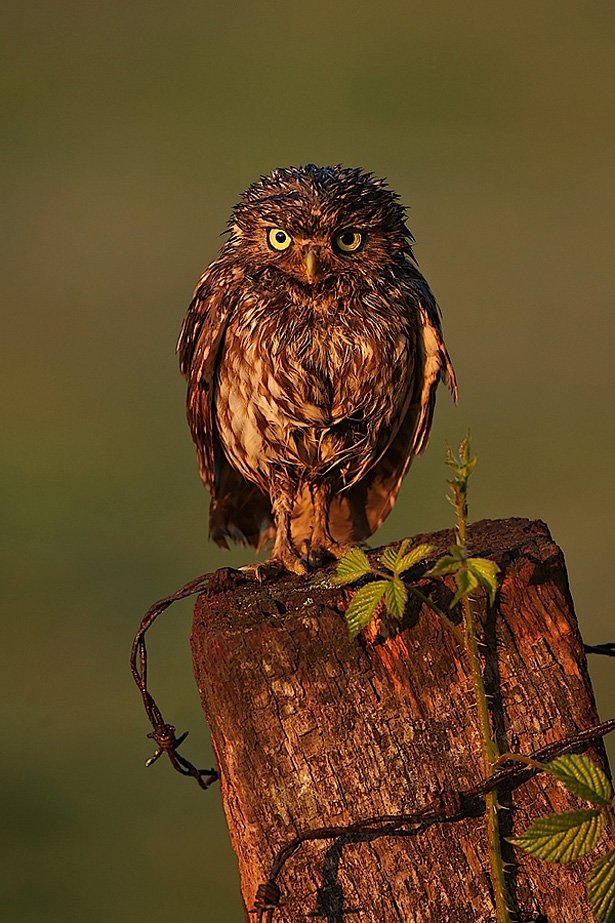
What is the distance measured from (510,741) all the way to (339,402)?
2169 millimetres

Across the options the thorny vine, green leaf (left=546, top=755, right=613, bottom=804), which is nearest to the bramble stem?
the thorny vine

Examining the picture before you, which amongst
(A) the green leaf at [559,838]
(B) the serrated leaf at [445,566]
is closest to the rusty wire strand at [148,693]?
(B) the serrated leaf at [445,566]

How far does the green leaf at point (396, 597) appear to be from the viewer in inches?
102

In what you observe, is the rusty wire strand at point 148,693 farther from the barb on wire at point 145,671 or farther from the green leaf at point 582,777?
the green leaf at point 582,777

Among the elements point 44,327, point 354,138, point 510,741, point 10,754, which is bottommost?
point 510,741

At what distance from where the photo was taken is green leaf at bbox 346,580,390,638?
8.61ft

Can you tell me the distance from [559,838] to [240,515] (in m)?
3.14

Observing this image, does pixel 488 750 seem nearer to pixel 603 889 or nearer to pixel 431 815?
pixel 431 815

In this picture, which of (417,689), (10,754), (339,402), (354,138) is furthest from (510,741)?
(354,138)

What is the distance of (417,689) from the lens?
8.82ft

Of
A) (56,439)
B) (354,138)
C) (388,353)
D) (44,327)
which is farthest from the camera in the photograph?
(354,138)

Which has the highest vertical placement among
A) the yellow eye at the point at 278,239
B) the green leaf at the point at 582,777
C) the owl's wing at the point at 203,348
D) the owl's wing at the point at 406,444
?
the yellow eye at the point at 278,239

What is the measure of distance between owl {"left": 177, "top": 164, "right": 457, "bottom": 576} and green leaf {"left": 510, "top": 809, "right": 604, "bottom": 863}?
6.66 feet

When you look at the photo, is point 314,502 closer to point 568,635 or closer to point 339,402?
point 339,402
